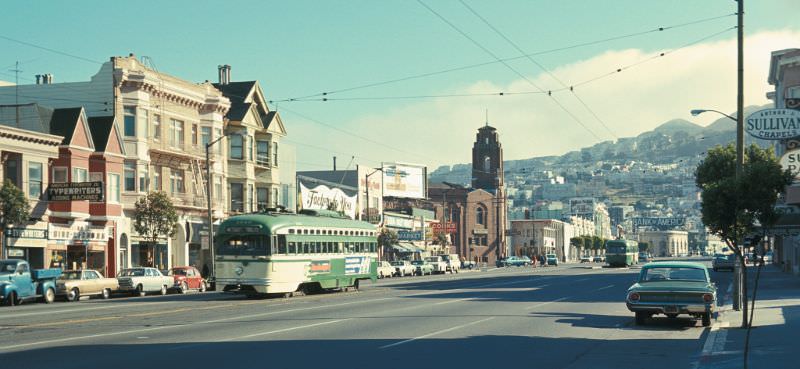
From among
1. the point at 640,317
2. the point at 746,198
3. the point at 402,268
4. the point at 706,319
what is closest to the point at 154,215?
the point at 402,268

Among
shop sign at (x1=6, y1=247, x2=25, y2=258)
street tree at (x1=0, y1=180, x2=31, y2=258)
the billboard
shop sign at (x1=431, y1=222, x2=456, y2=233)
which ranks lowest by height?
shop sign at (x1=6, y1=247, x2=25, y2=258)

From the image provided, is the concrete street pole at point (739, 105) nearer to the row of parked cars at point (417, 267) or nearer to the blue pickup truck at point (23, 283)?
the blue pickup truck at point (23, 283)

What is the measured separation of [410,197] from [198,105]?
56206 millimetres

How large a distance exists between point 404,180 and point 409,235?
13.5m

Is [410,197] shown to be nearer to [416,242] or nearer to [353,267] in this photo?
[416,242]

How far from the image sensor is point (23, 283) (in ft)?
131

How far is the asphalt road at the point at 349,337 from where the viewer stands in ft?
55.6

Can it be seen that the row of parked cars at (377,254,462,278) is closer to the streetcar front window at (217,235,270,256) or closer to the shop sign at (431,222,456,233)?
the shop sign at (431,222,456,233)

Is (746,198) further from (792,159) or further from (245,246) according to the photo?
(245,246)

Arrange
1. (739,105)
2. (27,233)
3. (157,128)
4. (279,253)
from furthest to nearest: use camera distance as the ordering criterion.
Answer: (157,128) < (27,233) < (279,253) < (739,105)

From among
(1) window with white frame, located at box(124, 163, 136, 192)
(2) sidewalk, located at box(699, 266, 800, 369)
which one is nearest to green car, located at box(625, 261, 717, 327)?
(2) sidewalk, located at box(699, 266, 800, 369)

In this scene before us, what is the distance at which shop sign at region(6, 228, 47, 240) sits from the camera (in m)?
46.7

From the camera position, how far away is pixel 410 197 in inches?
4688

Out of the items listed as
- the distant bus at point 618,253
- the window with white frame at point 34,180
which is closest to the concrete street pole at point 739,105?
the window with white frame at point 34,180
